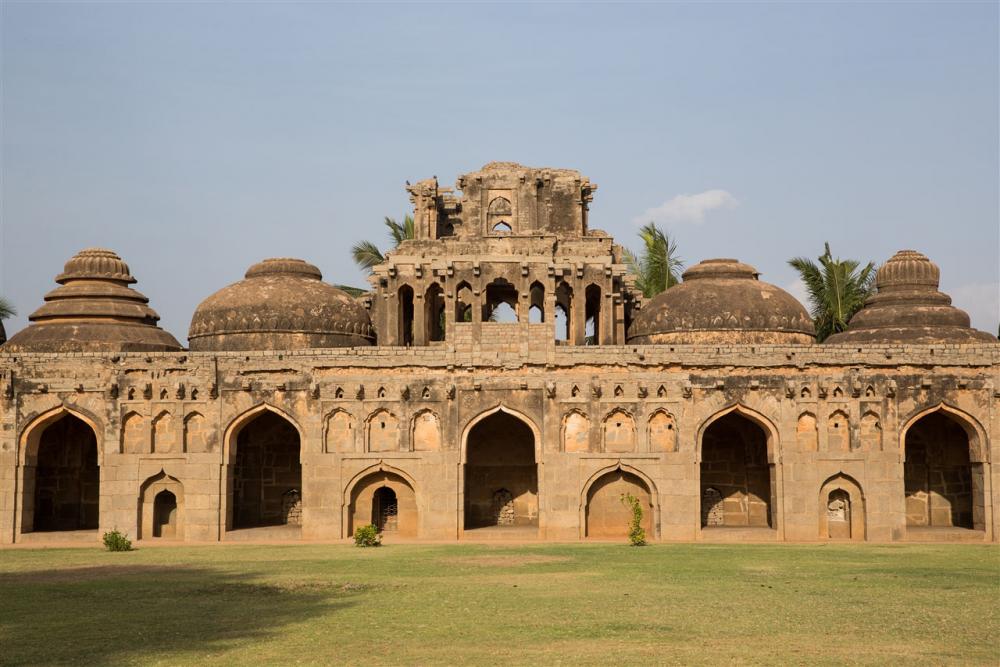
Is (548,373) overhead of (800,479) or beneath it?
overhead

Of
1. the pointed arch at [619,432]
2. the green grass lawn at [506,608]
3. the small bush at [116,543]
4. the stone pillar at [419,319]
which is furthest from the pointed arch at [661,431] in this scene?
the small bush at [116,543]

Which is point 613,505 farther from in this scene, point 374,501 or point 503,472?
point 374,501

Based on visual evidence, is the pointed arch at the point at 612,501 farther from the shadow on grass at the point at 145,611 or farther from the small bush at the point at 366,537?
the shadow on grass at the point at 145,611

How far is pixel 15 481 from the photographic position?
108 ft

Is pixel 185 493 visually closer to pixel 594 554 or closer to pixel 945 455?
pixel 594 554

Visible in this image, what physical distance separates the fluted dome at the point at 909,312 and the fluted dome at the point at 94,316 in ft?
70.3

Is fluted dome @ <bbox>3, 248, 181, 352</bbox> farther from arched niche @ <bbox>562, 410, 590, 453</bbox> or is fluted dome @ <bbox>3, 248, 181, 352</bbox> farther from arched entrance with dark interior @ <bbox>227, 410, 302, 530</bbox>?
arched niche @ <bbox>562, 410, 590, 453</bbox>

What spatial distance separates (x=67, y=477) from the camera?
36.7 meters

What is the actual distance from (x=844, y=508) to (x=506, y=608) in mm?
17525

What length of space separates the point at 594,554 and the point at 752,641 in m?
12.1

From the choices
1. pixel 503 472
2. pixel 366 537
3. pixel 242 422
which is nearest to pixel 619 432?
pixel 503 472

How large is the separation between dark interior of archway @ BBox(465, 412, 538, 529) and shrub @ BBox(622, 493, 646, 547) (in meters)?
3.51

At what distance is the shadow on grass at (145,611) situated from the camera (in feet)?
46.4

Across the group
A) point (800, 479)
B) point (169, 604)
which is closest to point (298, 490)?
point (800, 479)
